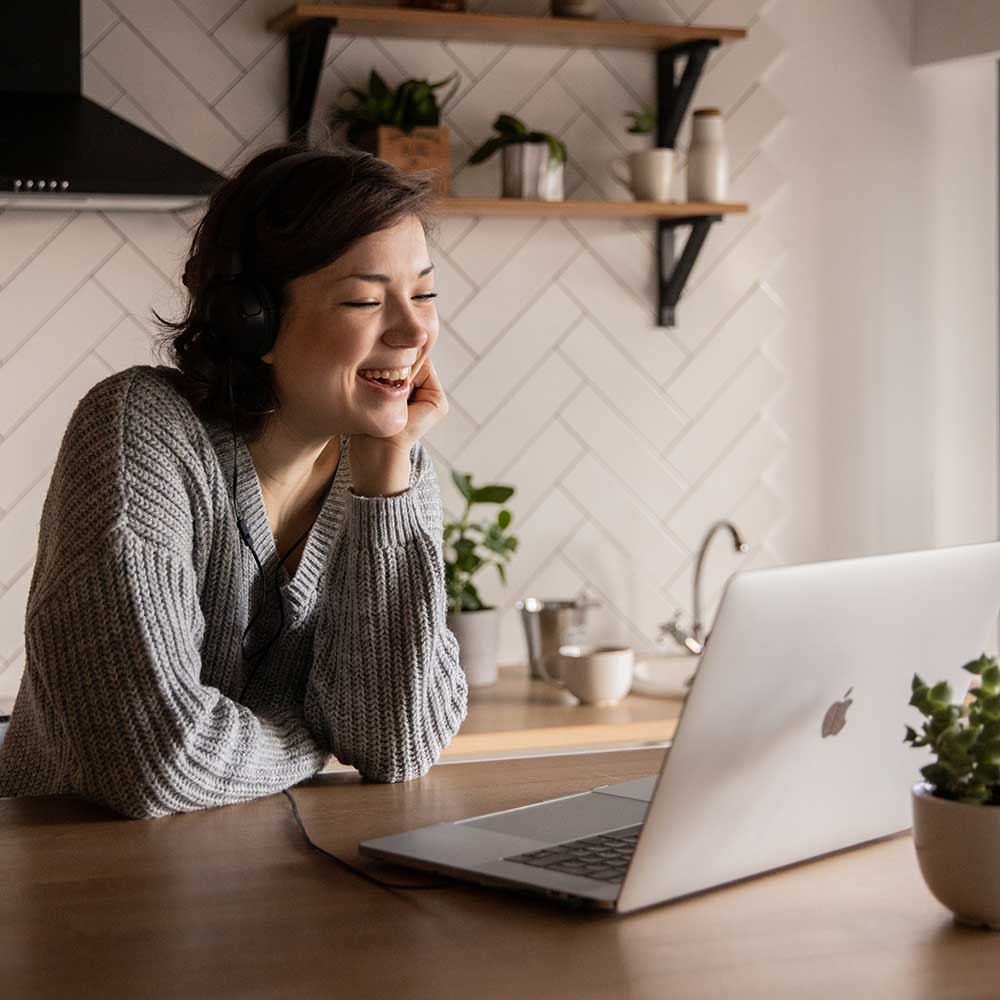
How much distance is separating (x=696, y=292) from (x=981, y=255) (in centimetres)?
72

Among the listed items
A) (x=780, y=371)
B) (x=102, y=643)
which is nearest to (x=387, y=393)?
(x=102, y=643)

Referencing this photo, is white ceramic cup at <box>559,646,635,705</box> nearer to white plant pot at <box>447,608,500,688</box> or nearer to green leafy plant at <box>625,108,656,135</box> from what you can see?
white plant pot at <box>447,608,500,688</box>

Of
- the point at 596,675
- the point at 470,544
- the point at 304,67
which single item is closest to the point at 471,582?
the point at 470,544

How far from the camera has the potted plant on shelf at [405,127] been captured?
2.78 meters

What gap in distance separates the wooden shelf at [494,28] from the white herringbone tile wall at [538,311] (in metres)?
0.06

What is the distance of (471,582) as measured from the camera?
2957 millimetres

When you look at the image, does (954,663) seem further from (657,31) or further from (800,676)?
(657,31)

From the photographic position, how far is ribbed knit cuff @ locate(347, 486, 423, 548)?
162 cm

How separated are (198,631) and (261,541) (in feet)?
0.65

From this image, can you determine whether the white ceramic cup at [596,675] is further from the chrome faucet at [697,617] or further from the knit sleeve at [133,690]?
the knit sleeve at [133,690]

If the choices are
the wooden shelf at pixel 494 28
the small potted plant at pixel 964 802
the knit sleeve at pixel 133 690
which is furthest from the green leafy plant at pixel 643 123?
the small potted plant at pixel 964 802

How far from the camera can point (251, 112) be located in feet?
9.30

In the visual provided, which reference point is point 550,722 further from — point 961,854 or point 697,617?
point 961,854

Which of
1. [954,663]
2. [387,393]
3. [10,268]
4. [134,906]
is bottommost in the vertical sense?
[134,906]
